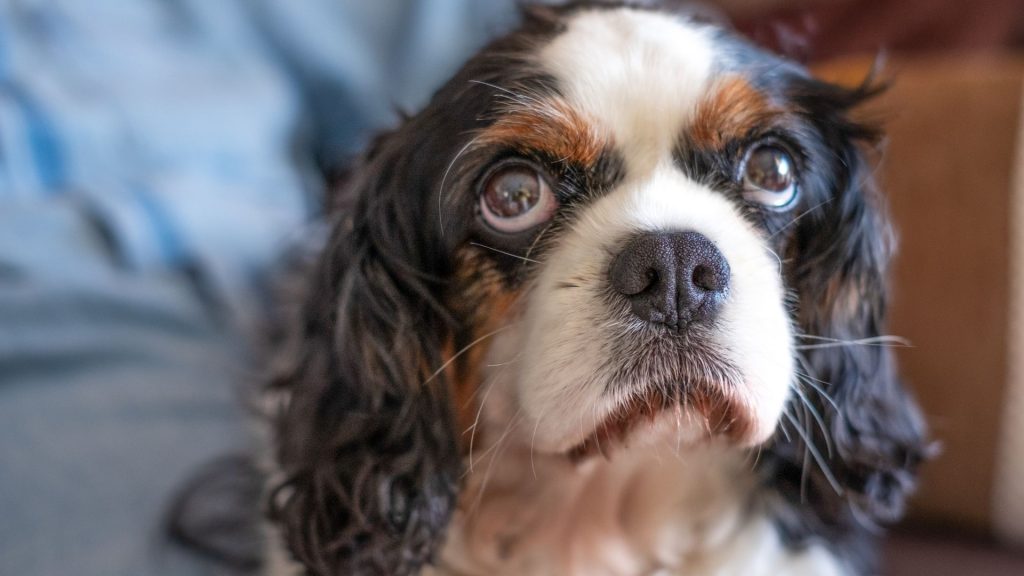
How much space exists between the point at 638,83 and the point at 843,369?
0.41 meters

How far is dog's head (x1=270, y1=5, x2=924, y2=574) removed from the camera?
0.80m

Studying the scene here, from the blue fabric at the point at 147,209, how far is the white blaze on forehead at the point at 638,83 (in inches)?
14.2

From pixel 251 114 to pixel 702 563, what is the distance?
1140 mm

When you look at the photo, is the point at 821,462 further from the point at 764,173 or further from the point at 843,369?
the point at 764,173

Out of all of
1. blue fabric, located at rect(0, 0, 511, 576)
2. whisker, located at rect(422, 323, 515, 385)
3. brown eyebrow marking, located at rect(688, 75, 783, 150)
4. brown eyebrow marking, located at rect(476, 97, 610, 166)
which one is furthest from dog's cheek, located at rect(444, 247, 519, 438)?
blue fabric, located at rect(0, 0, 511, 576)

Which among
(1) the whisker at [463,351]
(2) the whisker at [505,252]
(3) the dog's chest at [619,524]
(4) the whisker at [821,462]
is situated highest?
(2) the whisker at [505,252]

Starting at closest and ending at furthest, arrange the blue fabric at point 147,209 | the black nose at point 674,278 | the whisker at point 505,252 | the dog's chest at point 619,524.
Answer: the black nose at point 674,278 < the whisker at point 505,252 < the dog's chest at point 619,524 < the blue fabric at point 147,209

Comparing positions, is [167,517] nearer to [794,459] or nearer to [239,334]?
[239,334]

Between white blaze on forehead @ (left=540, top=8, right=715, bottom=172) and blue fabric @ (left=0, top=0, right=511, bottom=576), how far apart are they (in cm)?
36

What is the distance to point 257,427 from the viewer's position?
134 centimetres

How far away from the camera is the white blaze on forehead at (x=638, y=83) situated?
856 mm

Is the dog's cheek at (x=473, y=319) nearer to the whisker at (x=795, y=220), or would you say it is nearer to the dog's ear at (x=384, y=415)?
the dog's ear at (x=384, y=415)

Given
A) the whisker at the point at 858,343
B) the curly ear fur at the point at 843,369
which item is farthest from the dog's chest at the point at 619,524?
the whisker at the point at 858,343

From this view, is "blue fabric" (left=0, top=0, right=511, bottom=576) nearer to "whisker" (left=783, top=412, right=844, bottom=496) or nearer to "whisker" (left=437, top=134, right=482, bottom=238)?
"whisker" (left=437, top=134, right=482, bottom=238)
